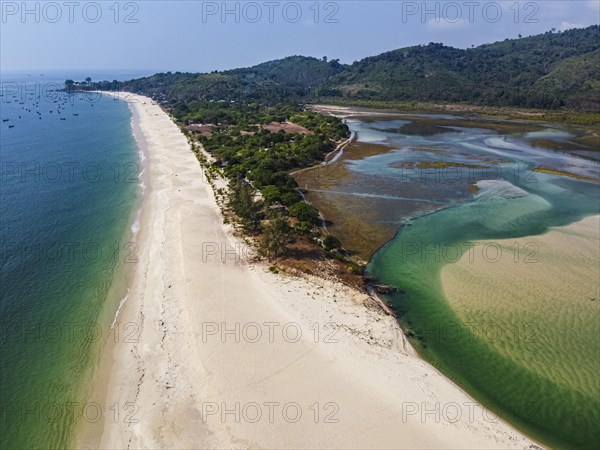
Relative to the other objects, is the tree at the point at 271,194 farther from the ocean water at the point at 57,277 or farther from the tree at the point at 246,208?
the ocean water at the point at 57,277

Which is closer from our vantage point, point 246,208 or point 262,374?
point 262,374

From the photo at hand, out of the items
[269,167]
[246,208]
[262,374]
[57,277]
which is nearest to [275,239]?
[246,208]

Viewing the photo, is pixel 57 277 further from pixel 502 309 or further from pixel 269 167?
pixel 502 309

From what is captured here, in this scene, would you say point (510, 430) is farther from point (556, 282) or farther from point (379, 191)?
point (379, 191)

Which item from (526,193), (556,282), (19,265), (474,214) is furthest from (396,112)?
(19,265)

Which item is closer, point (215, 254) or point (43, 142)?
point (215, 254)

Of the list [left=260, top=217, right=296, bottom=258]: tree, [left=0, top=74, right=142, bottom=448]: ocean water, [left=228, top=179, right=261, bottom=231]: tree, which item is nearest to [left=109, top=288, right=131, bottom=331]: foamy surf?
[left=0, top=74, right=142, bottom=448]: ocean water
